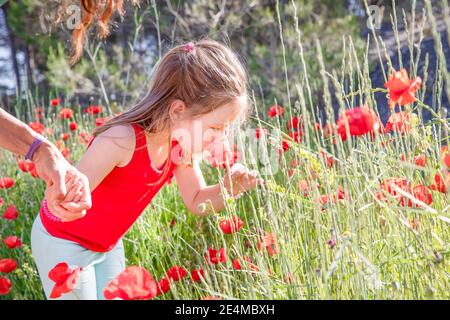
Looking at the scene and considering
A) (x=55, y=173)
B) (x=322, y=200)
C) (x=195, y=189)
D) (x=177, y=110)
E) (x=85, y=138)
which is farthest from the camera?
(x=85, y=138)

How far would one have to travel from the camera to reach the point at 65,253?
1.92m

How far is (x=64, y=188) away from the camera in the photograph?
140cm

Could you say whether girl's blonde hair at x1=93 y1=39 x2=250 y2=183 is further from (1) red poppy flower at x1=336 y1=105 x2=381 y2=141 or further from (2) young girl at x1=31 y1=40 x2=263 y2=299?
(1) red poppy flower at x1=336 y1=105 x2=381 y2=141

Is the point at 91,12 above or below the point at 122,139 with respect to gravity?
above

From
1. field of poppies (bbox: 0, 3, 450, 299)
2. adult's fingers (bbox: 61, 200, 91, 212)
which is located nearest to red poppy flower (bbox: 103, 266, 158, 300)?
field of poppies (bbox: 0, 3, 450, 299)

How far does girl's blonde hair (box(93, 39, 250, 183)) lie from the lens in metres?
1.99

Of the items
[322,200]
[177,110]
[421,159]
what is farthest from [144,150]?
[421,159]

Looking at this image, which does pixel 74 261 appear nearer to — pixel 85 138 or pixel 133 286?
pixel 133 286

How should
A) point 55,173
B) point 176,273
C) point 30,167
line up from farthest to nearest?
1. point 30,167
2. point 176,273
3. point 55,173

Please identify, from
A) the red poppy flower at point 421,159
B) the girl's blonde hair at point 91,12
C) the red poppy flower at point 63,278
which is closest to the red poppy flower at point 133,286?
the red poppy flower at point 63,278

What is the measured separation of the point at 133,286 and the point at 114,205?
0.95 metres
